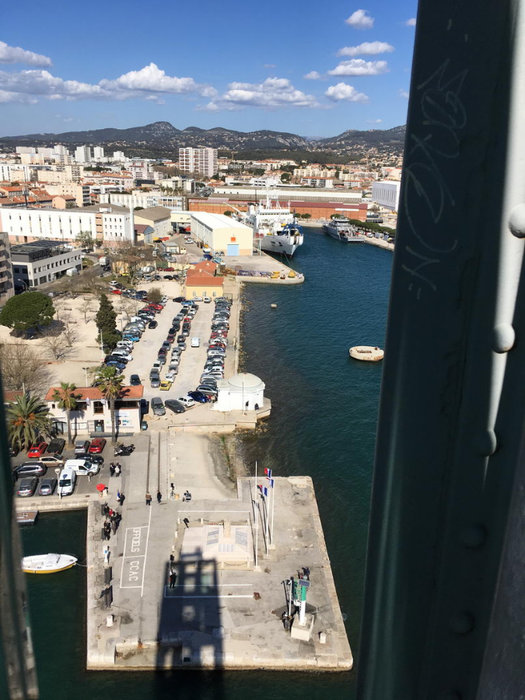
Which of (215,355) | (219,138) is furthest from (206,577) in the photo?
(219,138)

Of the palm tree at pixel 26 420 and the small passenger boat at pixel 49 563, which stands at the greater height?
the palm tree at pixel 26 420

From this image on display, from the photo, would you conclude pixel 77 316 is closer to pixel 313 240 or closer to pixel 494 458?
pixel 494 458

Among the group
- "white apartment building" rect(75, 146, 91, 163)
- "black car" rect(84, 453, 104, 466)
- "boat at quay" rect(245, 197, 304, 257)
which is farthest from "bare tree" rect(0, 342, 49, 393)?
"white apartment building" rect(75, 146, 91, 163)

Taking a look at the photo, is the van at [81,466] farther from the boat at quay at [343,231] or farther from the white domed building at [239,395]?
the boat at quay at [343,231]

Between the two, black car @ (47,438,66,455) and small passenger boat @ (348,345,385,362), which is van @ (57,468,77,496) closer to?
black car @ (47,438,66,455)

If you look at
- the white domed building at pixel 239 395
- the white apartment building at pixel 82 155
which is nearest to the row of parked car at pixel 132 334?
the white domed building at pixel 239 395

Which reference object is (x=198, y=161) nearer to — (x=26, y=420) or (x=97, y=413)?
(x=97, y=413)

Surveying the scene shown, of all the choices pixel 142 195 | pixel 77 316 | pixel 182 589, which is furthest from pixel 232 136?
pixel 182 589
